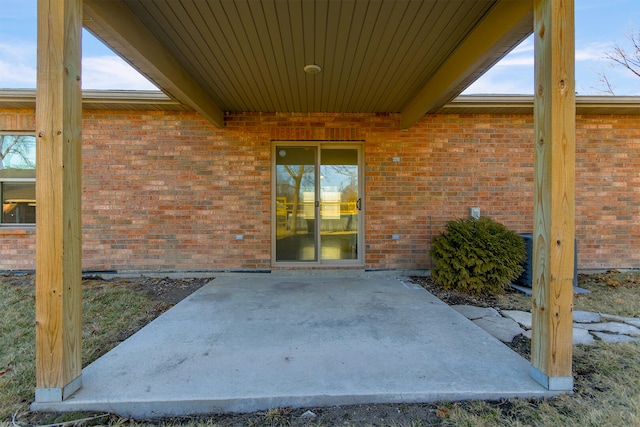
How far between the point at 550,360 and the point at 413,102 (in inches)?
148

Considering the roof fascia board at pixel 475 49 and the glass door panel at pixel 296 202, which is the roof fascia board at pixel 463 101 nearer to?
the roof fascia board at pixel 475 49

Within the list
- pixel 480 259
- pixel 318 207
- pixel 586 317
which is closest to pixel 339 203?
pixel 318 207

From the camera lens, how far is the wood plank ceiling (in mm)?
2557

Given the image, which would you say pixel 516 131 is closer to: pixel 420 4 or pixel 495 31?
pixel 495 31

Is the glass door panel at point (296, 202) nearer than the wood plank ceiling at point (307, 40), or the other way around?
the wood plank ceiling at point (307, 40)

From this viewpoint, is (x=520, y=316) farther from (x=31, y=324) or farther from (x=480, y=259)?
(x=31, y=324)

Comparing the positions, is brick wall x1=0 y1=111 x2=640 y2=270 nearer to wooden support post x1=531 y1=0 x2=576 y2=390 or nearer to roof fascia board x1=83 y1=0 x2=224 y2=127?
roof fascia board x1=83 y1=0 x2=224 y2=127

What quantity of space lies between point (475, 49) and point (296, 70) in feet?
6.38

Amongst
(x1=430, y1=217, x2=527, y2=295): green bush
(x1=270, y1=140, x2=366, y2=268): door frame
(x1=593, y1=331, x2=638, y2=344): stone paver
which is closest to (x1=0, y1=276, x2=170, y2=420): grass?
(x1=270, y1=140, x2=366, y2=268): door frame

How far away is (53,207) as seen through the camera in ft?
6.07

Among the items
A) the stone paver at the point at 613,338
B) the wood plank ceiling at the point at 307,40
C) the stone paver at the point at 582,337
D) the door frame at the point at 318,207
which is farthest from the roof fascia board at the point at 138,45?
the stone paver at the point at 613,338

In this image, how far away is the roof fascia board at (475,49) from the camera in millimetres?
2355

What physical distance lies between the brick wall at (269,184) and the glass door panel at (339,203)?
0.27 m

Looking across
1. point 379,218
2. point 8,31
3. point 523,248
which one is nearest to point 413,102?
point 379,218
